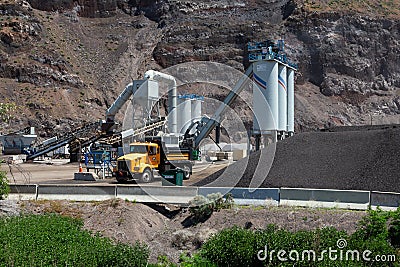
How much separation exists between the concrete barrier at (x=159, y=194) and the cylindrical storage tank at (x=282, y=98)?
17.4 m

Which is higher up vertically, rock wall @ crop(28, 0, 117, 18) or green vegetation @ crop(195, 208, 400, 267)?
rock wall @ crop(28, 0, 117, 18)

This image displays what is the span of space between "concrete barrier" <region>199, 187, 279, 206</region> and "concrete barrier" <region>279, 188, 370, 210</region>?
362 mm

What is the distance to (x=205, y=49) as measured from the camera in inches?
3654

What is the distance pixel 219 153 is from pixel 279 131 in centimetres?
1494

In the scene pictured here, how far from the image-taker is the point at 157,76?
45.8m

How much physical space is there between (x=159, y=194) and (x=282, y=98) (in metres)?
19.3

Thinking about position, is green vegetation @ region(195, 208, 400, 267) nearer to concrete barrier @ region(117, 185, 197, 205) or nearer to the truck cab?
concrete barrier @ region(117, 185, 197, 205)

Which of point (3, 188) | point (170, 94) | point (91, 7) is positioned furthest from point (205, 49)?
point (3, 188)

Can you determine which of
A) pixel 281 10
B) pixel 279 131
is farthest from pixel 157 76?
pixel 281 10

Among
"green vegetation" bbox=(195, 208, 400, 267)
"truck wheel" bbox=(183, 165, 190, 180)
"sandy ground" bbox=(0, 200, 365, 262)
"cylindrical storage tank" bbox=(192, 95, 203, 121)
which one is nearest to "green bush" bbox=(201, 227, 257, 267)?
"green vegetation" bbox=(195, 208, 400, 267)

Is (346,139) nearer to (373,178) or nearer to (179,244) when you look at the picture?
(373,178)

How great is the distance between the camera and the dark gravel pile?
21.4m

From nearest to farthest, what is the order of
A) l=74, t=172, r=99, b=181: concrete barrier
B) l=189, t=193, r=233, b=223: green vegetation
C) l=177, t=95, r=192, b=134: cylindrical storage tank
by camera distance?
1. l=189, t=193, r=233, b=223: green vegetation
2. l=74, t=172, r=99, b=181: concrete barrier
3. l=177, t=95, r=192, b=134: cylindrical storage tank

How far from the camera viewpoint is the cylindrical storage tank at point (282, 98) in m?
37.1
